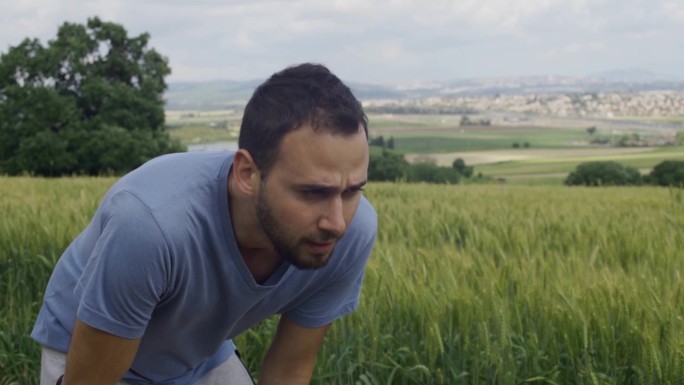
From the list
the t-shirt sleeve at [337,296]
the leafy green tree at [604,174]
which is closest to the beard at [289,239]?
the t-shirt sleeve at [337,296]

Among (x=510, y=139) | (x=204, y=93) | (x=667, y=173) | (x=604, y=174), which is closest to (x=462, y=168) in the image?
(x=604, y=174)

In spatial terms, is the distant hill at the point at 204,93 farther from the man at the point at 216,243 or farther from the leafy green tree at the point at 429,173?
the man at the point at 216,243

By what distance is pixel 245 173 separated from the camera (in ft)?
6.46

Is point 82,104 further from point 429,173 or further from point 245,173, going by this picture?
point 245,173

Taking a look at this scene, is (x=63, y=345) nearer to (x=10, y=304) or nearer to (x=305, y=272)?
(x=305, y=272)

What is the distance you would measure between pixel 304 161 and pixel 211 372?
1.03 metres

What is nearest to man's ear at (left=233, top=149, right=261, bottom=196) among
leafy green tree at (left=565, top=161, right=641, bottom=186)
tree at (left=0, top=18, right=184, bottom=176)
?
tree at (left=0, top=18, right=184, bottom=176)

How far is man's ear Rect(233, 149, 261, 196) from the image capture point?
193cm

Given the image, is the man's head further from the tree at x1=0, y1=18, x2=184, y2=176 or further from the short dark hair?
the tree at x1=0, y1=18, x2=184, y2=176

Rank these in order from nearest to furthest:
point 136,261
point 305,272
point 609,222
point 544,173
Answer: point 136,261 → point 305,272 → point 609,222 → point 544,173

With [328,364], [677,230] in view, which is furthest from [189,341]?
[677,230]

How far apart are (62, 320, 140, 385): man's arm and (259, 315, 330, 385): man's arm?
607 mm

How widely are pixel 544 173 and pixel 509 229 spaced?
137 ft

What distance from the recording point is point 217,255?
82.7 inches
